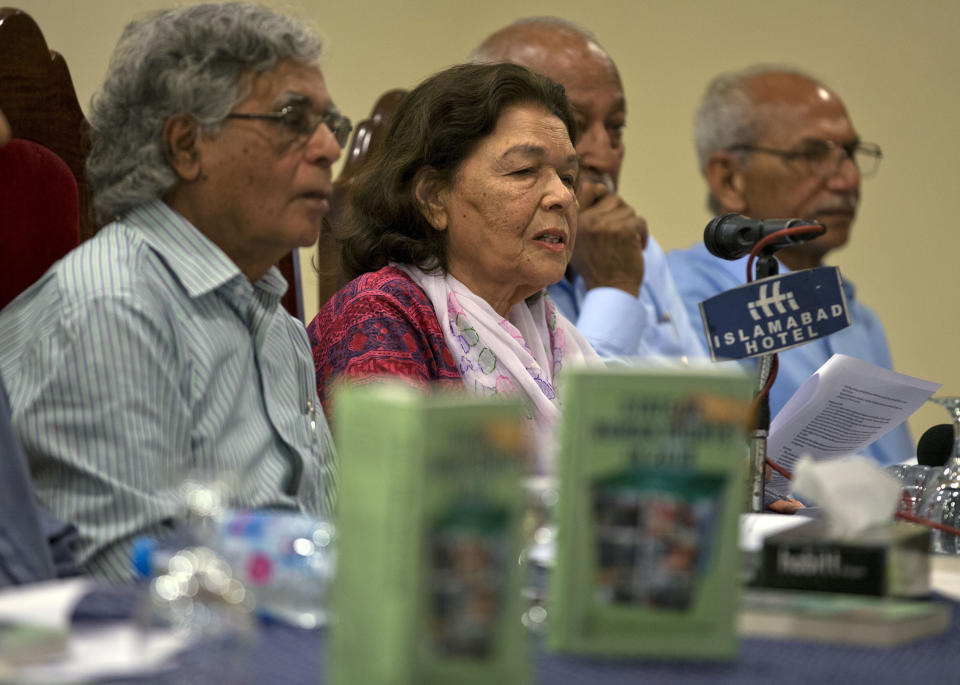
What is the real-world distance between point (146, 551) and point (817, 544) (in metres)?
0.55

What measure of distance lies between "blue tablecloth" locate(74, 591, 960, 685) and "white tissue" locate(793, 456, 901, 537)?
0.10 m

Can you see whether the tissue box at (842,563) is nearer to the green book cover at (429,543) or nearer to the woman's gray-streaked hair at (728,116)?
the green book cover at (429,543)

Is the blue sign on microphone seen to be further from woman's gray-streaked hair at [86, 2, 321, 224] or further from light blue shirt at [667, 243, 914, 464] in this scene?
light blue shirt at [667, 243, 914, 464]

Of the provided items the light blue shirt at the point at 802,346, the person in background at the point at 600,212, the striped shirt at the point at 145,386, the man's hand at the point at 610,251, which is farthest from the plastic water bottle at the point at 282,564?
the light blue shirt at the point at 802,346

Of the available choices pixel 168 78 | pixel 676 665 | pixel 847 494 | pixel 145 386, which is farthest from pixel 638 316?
pixel 676 665

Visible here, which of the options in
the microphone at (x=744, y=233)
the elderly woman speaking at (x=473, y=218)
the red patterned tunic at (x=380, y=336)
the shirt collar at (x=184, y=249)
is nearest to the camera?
the shirt collar at (x=184, y=249)

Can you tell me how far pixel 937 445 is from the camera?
1761 mm

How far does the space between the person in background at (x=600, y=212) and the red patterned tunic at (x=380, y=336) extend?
908 millimetres

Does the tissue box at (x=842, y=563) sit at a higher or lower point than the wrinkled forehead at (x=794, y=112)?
lower

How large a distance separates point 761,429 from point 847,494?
640 millimetres

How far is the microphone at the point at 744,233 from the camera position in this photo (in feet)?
5.58

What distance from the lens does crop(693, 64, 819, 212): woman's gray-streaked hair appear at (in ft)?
12.5

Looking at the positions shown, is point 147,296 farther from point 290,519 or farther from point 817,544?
point 817,544

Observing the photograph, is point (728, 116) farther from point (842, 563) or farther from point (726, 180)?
point (842, 563)
